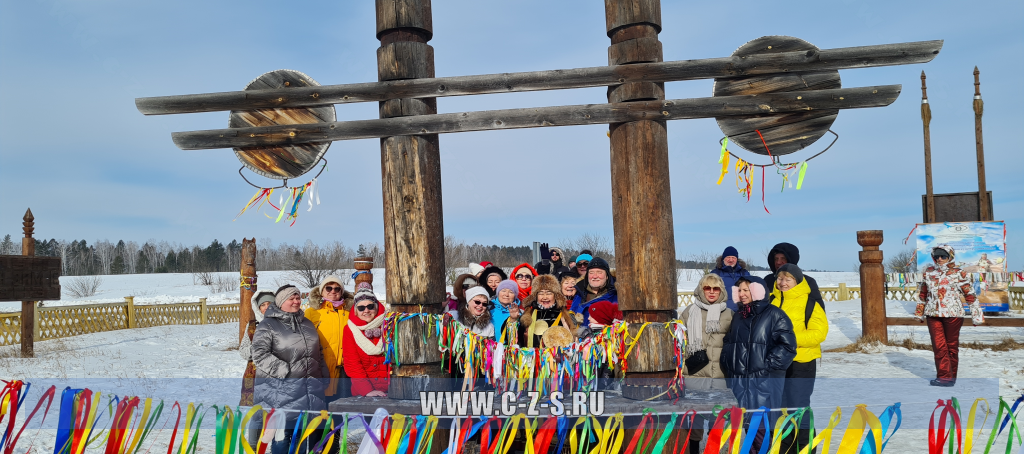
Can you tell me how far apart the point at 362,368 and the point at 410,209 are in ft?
4.17

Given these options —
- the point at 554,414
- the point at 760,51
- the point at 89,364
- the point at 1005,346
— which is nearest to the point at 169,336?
the point at 89,364

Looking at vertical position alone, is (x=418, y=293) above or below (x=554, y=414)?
above

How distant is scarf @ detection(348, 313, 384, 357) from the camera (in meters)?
4.28

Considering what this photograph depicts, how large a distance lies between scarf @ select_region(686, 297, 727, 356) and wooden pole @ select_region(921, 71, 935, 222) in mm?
16291

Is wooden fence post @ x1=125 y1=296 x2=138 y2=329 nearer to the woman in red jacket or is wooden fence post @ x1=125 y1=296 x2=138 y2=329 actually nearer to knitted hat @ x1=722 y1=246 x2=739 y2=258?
the woman in red jacket

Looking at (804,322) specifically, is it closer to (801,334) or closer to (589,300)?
(801,334)

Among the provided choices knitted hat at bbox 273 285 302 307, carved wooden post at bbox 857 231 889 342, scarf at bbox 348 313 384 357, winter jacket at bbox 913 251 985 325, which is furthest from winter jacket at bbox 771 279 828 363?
carved wooden post at bbox 857 231 889 342

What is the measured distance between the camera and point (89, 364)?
11.2m

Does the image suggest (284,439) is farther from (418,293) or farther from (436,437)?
(418,293)

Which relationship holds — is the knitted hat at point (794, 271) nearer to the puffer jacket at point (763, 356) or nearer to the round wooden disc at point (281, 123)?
the puffer jacket at point (763, 356)

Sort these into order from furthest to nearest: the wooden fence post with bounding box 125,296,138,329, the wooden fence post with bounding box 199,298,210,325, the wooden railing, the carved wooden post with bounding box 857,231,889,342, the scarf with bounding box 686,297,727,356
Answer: the wooden fence post with bounding box 199,298,210,325 < the wooden fence post with bounding box 125,296,138,329 < the wooden railing < the carved wooden post with bounding box 857,231,889,342 < the scarf with bounding box 686,297,727,356

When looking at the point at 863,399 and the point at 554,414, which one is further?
the point at 863,399

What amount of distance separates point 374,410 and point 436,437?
545mm

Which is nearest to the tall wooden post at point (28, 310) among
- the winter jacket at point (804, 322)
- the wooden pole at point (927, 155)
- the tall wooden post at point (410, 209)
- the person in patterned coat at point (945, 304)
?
the tall wooden post at point (410, 209)
